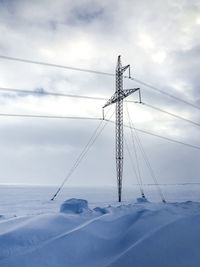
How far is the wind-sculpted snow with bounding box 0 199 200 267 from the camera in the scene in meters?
4.37

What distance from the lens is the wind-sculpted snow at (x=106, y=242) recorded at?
437 centimetres

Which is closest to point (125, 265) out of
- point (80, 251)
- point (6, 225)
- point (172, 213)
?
point (80, 251)

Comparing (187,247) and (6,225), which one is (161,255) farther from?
(6,225)

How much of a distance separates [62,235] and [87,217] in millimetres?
1911

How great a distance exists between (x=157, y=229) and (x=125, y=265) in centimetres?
144

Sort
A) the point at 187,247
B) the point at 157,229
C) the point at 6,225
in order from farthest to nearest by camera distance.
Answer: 1. the point at 6,225
2. the point at 157,229
3. the point at 187,247

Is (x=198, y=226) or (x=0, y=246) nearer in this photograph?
(x=0, y=246)

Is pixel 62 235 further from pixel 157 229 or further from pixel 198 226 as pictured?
pixel 198 226

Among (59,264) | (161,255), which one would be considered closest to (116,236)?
(161,255)

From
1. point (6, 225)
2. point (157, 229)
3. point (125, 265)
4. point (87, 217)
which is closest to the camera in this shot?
point (125, 265)

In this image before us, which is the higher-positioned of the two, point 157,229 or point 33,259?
point 157,229

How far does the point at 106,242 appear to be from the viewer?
5.23m

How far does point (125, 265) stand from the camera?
14.0 feet

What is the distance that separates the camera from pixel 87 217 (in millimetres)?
7094
